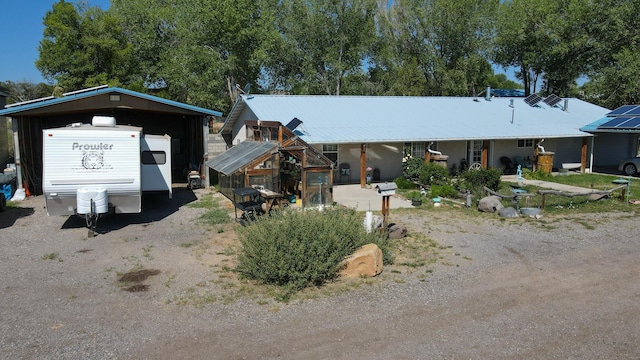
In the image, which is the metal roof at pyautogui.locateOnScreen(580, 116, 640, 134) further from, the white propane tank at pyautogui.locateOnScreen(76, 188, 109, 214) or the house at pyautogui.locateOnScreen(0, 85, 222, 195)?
the white propane tank at pyautogui.locateOnScreen(76, 188, 109, 214)

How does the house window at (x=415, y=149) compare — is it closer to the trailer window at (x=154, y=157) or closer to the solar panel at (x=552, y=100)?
the solar panel at (x=552, y=100)

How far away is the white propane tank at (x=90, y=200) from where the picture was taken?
11.5m

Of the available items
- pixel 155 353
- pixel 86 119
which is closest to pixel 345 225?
pixel 155 353

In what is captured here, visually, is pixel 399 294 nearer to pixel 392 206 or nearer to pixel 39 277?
pixel 39 277

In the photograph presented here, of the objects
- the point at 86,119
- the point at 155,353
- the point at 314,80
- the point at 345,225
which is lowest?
the point at 155,353

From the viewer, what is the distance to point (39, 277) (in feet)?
28.5

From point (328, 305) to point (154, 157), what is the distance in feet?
31.4

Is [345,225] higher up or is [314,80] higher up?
[314,80]

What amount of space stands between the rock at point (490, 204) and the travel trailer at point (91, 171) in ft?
32.6

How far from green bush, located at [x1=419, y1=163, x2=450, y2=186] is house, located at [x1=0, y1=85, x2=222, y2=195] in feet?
28.0

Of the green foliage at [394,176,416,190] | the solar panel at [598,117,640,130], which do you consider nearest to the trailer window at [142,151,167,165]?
the green foliage at [394,176,416,190]

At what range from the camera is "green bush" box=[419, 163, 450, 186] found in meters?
18.1

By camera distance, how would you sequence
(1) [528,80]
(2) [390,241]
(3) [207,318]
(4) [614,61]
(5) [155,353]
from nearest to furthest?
(5) [155,353], (3) [207,318], (2) [390,241], (4) [614,61], (1) [528,80]

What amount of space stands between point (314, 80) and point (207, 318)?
108 ft
